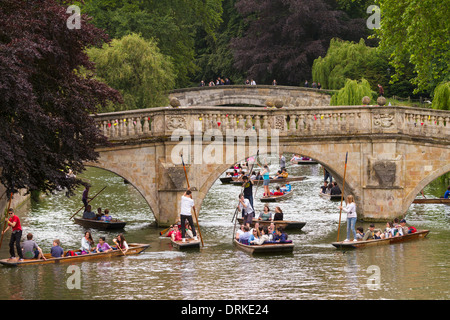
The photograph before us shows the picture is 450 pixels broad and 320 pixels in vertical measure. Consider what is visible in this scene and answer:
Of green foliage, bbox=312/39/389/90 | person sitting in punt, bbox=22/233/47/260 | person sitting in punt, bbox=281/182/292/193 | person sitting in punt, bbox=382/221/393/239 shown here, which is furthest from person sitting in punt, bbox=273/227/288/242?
green foliage, bbox=312/39/389/90

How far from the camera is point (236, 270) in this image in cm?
2372

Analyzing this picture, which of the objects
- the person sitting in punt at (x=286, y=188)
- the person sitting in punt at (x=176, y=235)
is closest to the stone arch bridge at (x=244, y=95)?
the person sitting in punt at (x=286, y=188)

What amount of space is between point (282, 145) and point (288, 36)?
32.0 meters

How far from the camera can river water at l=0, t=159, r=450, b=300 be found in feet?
69.3

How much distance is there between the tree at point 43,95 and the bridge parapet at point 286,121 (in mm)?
2867

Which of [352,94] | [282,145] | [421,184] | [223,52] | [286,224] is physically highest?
[223,52]

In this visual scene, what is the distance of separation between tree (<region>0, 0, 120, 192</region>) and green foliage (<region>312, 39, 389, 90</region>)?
29.0 m

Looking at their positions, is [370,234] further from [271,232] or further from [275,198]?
[275,198]

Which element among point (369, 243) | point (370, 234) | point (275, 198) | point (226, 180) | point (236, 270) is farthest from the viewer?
point (226, 180)

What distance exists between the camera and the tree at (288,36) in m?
59.4

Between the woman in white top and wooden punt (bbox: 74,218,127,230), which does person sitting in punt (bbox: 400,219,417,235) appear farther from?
wooden punt (bbox: 74,218,127,230)

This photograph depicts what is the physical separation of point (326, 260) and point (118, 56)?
919 inches

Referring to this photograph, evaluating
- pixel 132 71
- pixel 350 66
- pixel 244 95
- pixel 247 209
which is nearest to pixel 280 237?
pixel 247 209

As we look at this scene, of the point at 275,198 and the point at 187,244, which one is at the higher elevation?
the point at 275,198
